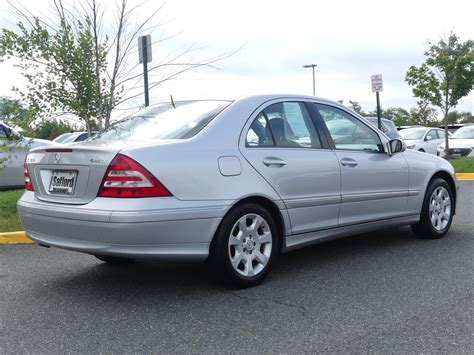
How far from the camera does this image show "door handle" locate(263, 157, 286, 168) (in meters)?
4.44

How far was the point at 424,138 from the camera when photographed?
19.0 meters

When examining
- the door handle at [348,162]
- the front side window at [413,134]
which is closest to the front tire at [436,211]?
the door handle at [348,162]

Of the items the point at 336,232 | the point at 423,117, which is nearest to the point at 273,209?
the point at 336,232

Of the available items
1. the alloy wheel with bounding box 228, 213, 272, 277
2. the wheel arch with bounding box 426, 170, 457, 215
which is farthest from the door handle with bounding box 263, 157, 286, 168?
the wheel arch with bounding box 426, 170, 457, 215

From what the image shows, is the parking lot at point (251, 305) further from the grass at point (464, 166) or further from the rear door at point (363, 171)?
the grass at point (464, 166)

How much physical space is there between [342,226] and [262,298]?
1350mm

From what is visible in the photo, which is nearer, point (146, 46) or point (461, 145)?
point (146, 46)

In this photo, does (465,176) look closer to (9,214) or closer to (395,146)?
(395,146)

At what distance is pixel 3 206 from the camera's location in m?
7.85

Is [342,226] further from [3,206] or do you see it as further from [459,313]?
[3,206]

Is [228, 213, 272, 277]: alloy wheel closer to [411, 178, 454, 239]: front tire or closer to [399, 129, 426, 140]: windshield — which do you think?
[411, 178, 454, 239]: front tire

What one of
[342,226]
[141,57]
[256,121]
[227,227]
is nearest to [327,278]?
[342,226]

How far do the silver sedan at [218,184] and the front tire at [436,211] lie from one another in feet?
2.20

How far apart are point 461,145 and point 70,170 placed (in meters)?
16.8
